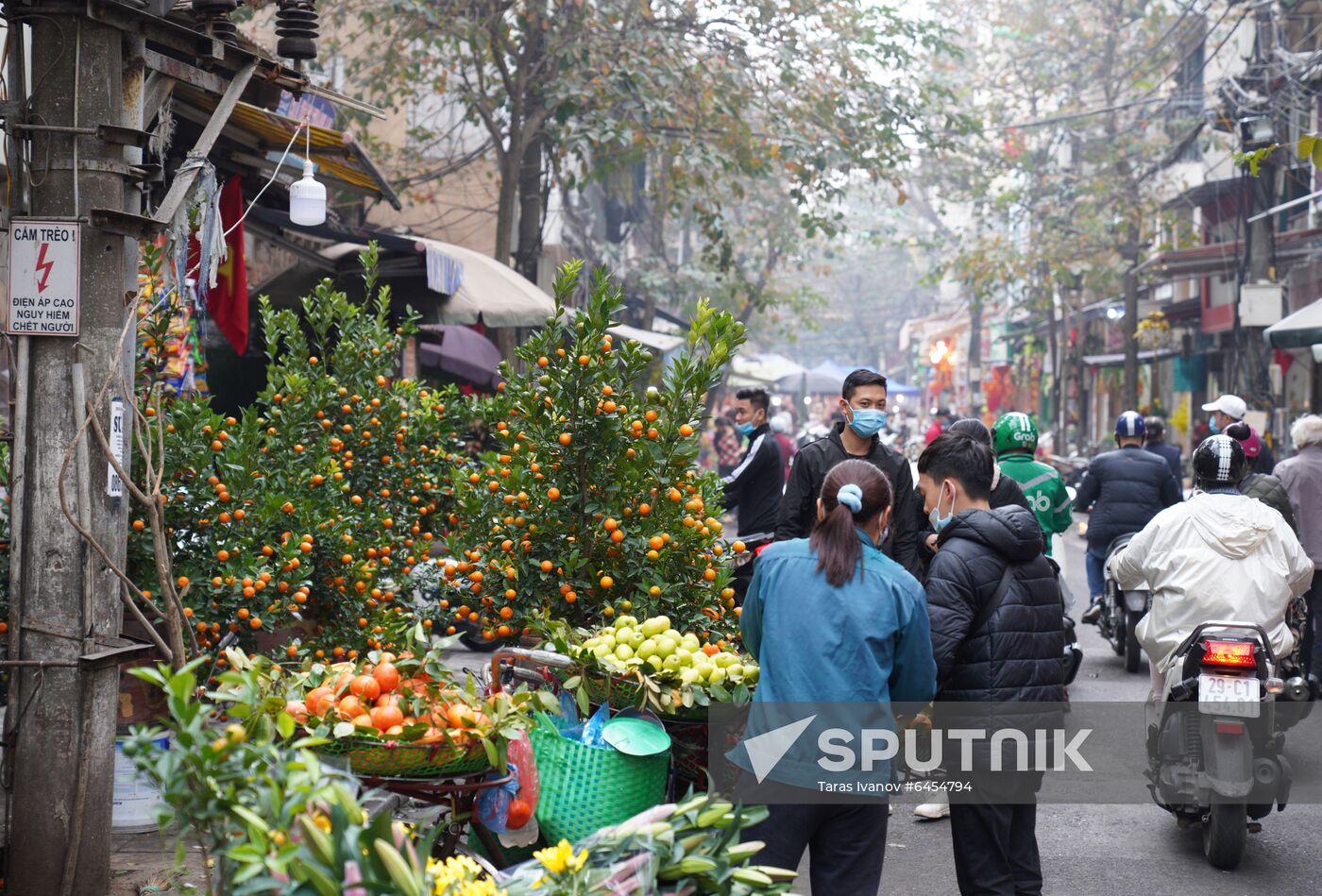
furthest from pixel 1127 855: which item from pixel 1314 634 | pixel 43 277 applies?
pixel 43 277

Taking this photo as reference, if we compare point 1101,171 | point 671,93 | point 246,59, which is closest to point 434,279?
point 671,93

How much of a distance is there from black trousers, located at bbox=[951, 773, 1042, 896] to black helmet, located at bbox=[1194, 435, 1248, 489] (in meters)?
2.24

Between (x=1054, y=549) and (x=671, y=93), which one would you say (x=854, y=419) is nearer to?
(x=1054, y=549)

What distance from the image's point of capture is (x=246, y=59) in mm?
5117

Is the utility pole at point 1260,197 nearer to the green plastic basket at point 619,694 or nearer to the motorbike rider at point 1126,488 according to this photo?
the motorbike rider at point 1126,488

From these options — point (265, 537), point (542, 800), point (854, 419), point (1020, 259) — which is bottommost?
point (542, 800)

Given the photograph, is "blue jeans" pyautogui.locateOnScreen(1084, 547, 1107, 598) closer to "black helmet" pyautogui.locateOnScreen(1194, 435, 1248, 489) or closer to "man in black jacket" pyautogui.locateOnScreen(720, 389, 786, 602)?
"man in black jacket" pyautogui.locateOnScreen(720, 389, 786, 602)

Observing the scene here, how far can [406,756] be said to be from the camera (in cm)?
353

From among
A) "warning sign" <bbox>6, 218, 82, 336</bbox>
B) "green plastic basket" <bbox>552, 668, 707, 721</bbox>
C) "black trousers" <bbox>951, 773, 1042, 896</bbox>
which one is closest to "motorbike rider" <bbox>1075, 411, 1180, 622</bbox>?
"black trousers" <bbox>951, 773, 1042, 896</bbox>

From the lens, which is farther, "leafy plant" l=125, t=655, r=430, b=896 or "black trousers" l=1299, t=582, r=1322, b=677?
"black trousers" l=1299, t=582, r=1322, b=677

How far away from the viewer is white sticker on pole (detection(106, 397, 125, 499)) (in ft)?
15.1

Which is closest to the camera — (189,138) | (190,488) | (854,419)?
(190,488)

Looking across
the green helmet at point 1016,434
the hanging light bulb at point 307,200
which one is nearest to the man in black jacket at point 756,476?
the green helmet at point 1016,434

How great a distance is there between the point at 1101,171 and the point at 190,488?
23.8 meters
